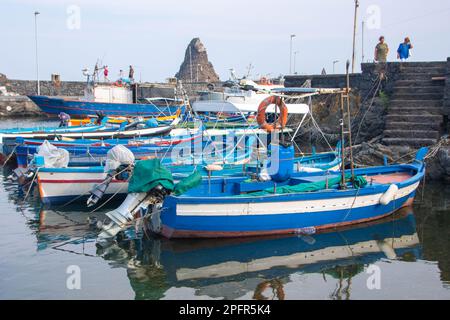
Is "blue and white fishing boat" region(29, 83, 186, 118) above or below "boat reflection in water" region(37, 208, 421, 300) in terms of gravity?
above

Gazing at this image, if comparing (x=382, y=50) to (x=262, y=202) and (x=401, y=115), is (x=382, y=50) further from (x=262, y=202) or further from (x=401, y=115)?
(x=262, y=202)

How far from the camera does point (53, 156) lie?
1467 cm

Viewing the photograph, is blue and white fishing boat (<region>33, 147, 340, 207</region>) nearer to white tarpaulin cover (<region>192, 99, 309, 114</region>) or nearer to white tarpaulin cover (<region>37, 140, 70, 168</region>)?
white tarpaulin cover (<region>37, 140, 70, 168</region>)

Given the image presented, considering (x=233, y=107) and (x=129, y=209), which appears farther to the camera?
(x=233, y=107)

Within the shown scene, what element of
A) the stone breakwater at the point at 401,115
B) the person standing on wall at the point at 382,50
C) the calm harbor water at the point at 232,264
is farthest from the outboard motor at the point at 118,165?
the person standing on wall at the point at 382,50

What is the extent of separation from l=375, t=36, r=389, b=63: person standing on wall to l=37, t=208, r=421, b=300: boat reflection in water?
38.0 feet

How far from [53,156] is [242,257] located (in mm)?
6925

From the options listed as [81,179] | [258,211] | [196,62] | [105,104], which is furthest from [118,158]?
[196,62]

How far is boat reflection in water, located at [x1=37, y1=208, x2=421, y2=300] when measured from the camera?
9.20m

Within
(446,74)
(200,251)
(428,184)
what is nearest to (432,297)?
(200,251)

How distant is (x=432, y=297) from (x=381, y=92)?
48.3ft

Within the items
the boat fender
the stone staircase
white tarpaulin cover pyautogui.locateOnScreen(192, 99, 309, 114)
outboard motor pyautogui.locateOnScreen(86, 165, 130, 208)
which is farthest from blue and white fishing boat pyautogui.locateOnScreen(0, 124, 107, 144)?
the boat fender

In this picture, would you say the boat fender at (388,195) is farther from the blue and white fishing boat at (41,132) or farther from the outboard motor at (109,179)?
the blue and white fishing boat at (41,132)

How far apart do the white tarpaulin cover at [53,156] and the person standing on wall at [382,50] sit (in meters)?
14.5
